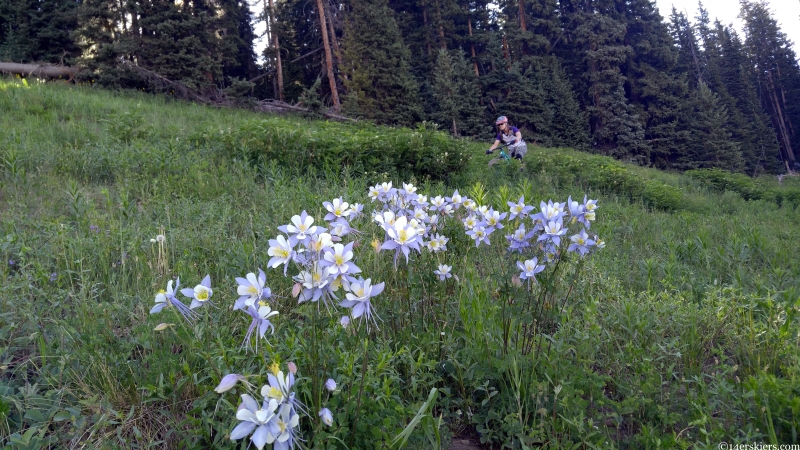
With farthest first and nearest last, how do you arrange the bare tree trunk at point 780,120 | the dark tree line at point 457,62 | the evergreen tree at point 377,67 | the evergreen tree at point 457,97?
1. the bare tree trunk at point 780,120
2. the evergreen tree at point 457,97
3. the evergreen tree at point 377,67
4. the dark tree line at point 457,62

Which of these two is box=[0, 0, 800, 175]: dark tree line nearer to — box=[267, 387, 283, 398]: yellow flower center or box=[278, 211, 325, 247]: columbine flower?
box=[278, 211, 325, 247]: columbine flower

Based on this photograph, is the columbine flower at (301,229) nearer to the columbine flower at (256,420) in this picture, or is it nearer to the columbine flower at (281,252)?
the columbine flower at (281,252)

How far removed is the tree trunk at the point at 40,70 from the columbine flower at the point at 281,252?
17789 mm

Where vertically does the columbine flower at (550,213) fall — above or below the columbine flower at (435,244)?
above

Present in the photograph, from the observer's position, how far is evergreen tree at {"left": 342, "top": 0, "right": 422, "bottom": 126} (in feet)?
67.6

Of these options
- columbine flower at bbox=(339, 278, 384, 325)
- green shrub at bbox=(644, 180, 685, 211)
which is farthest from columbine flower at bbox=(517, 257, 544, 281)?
green shrub at bbox=(644, 180, 685, 211)

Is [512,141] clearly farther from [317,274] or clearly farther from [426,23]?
[426,23]

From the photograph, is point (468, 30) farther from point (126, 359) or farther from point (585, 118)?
point (126, 359)

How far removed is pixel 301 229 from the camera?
147cm

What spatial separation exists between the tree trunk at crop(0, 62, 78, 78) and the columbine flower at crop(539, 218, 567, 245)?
1803cm

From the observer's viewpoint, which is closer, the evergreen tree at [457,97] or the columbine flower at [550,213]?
the columbine flower at [550,213]


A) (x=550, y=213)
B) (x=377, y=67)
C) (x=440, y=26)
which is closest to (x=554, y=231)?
(x=550, y=213)

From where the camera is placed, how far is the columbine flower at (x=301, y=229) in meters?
1.42

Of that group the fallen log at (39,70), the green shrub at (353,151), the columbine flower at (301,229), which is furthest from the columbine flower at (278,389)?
the fallen log at (39,70)
